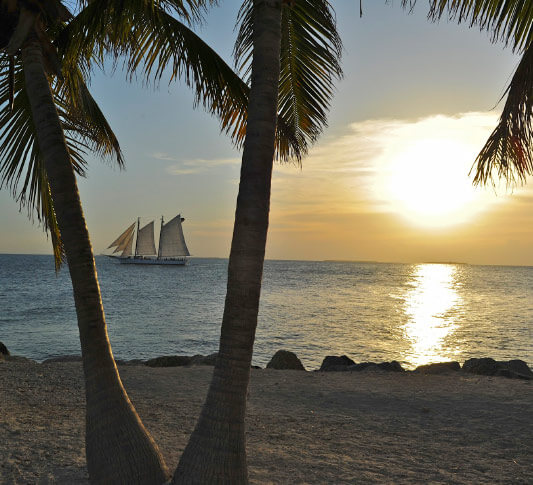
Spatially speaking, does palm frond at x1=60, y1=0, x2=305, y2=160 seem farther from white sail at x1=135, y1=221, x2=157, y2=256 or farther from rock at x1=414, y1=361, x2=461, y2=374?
white sail at x1=135, y1=221, x2=157, y2=256

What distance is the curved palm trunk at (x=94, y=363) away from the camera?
14.9 feet

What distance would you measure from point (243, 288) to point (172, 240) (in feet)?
361

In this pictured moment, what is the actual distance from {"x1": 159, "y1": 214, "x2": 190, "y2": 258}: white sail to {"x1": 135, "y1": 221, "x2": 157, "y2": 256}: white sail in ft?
10.7

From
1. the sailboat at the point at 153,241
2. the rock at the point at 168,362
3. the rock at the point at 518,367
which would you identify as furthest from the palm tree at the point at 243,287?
the sailboat at the point at 153,241

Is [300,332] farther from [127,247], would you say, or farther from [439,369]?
[127,247]

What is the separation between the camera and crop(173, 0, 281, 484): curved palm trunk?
12.6 feet

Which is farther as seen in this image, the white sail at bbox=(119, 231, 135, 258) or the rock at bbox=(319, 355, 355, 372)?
the white sail at bbox=(119, 231, 135, 258)

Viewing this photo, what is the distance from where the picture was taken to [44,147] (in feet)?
15.3

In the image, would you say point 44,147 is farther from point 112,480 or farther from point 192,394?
point 192,394

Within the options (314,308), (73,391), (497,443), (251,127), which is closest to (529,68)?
(251,127)

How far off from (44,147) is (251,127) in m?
1.96

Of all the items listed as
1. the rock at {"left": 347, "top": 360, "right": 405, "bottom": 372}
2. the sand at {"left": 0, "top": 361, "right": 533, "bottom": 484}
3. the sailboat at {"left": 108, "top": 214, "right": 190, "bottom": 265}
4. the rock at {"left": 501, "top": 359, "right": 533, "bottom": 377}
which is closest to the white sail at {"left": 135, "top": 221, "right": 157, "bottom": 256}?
the sailboat at {"left": 108, "top": 214, "right": 190, "bottom": 265}

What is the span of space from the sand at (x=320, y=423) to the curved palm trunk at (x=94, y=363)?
0.82 m

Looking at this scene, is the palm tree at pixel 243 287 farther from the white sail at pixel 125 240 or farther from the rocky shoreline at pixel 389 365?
the white sail at pixel 125 240
